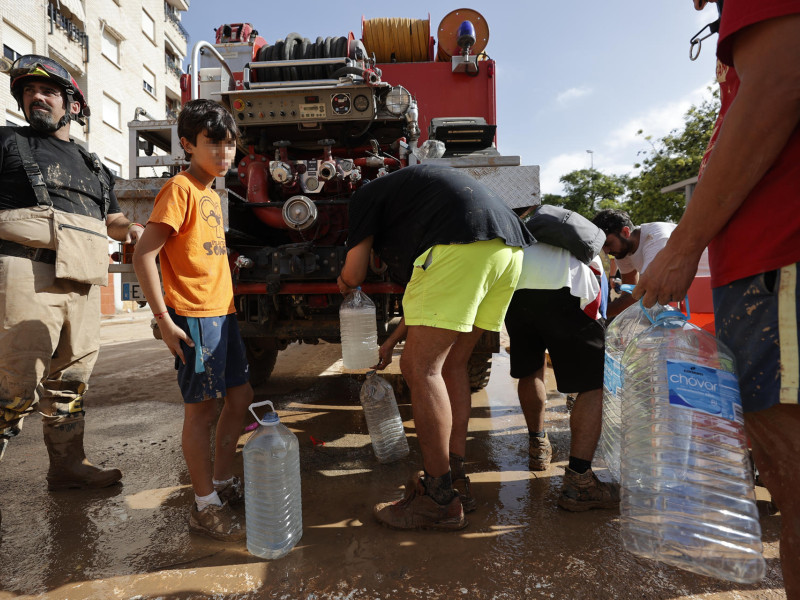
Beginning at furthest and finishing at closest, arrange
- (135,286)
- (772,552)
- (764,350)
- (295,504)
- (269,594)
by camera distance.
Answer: (135,286) < (295,504) < (772,552) < (269,594) < (764,350)

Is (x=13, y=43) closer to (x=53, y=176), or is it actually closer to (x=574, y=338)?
(x=53, y=176)

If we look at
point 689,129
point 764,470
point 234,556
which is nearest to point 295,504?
point 234,556

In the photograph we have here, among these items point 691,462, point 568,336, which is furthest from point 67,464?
point 691,462

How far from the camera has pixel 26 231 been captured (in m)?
2.28

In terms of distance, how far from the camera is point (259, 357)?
4.64 m

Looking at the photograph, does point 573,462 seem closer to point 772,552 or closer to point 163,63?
point 772,552

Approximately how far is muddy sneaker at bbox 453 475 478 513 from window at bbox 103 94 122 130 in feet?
73.0

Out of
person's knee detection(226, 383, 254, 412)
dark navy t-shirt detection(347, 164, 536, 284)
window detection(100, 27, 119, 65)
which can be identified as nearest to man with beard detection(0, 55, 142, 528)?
person's knee detection(226, 383, 254, 412)

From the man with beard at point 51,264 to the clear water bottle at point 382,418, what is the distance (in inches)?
61.5

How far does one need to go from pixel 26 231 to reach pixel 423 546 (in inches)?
96.6

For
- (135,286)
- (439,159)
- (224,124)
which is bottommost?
(135,286)

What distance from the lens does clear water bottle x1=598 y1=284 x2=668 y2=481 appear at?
1.72m

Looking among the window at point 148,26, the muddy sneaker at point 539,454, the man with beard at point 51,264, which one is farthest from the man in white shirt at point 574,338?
the window at point 148,26

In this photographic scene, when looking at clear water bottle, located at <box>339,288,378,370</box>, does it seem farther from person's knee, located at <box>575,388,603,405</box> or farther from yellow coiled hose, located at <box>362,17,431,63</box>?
yellow coiled hose, located at <box>362,17,431,63</box>
